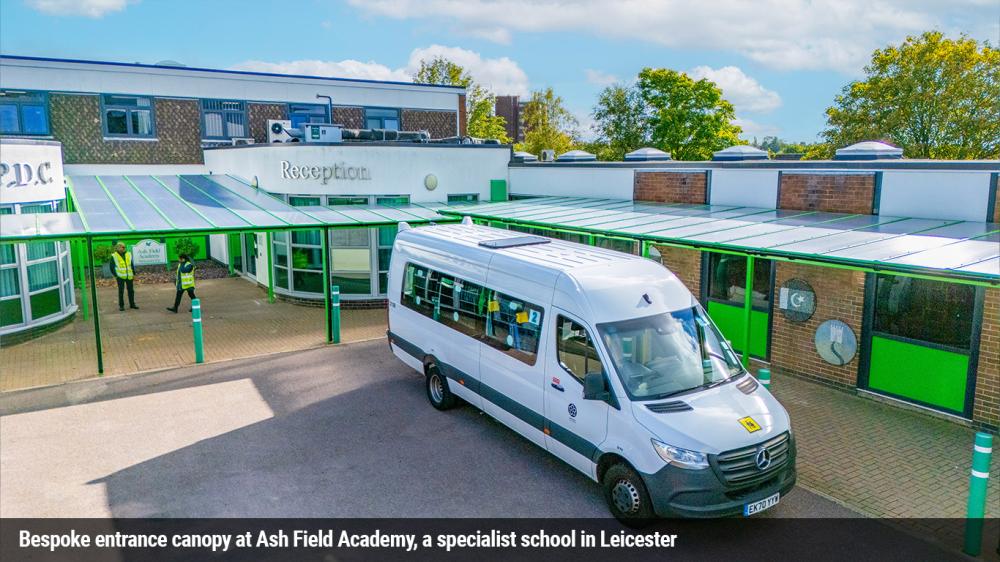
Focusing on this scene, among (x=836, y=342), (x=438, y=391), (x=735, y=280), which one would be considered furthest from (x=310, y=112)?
(x=836, y=342)

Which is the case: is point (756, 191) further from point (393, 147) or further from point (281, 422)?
point (281, 422)

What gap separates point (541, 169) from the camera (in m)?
18.4

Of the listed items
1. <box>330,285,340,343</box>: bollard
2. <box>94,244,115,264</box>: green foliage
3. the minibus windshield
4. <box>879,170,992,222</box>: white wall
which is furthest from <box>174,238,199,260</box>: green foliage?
<box>879,170,992,222</box>: white wall

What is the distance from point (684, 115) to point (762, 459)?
3174cm

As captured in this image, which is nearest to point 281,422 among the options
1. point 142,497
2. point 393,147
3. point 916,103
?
point 142,497

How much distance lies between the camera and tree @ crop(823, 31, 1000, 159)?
2467cm

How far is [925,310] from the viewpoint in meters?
9.46

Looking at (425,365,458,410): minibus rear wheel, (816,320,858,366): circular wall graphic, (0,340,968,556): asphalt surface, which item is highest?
(816,320,858,366): circular wall graphic

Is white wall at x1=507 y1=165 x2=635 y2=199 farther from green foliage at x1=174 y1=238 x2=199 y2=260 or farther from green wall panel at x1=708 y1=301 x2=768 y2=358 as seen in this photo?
green foliage at x1=174 y1=238 x2=199 y2=260

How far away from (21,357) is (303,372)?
5.39m

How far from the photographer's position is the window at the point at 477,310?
25.1 ft

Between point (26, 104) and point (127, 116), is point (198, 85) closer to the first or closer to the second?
point (127, 116)

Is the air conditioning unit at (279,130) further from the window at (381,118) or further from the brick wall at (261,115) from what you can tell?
the window at (381,118)

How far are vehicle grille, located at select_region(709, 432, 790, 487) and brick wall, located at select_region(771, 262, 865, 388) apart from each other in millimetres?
4937
